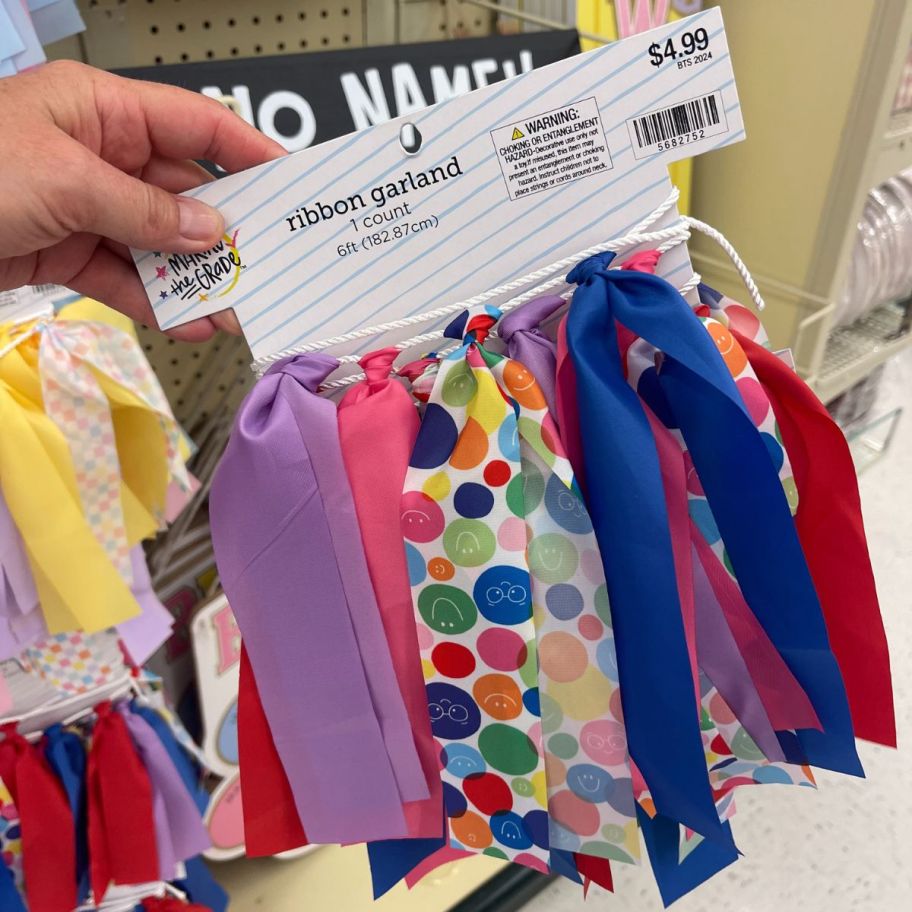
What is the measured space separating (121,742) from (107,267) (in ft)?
1.87

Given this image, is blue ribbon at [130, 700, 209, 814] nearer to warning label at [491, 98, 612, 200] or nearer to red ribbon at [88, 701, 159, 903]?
red ribbon at [88, 701, 159, 903]

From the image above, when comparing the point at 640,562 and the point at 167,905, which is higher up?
the point at 640,562

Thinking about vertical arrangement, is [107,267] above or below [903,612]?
above

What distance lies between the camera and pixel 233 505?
1.64 feet

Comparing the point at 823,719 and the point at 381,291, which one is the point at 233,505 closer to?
the point at 381,291

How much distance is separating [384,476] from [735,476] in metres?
0.21

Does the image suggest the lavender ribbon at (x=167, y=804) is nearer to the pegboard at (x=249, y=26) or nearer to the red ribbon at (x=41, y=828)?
the red ribbon at (x=41, y=828)

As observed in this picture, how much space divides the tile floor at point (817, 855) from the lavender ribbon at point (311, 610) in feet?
2.86

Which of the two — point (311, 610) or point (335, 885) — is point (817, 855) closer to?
point (335, 885)

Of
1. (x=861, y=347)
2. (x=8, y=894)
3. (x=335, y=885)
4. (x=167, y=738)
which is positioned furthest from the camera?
(x=861, y=347)

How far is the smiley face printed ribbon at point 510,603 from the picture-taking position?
1.58 feet

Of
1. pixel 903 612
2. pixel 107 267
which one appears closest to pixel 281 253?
pixel 107 267

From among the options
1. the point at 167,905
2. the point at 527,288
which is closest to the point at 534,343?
the point at 527,288

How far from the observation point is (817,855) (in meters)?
1.26
